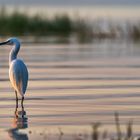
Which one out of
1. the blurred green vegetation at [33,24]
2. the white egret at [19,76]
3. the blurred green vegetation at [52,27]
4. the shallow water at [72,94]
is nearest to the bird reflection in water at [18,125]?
the shallow water at [72,94]

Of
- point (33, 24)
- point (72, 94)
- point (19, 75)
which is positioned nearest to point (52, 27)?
point (33, 24)

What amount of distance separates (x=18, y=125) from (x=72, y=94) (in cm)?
379

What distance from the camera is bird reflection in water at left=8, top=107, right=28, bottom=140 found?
37.3 ft

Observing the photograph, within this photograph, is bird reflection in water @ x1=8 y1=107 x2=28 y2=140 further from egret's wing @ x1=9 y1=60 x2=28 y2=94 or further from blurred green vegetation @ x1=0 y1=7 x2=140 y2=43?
blurred green vegetation @ x1=0 y1=7 x2=140 y2=43

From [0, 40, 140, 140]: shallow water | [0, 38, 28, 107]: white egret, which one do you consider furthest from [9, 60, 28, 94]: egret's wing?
[0, 40, 140, 140]: shallow water

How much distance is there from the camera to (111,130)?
11805 mm

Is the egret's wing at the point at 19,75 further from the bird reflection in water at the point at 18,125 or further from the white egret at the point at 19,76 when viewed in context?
the bird reflection in water at the point at 18,125

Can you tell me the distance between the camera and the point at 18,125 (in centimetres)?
1258

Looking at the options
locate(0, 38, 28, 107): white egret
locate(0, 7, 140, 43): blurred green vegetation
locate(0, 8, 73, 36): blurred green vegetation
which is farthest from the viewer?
locate(0, 8, 73, 36): blurred green vegetation

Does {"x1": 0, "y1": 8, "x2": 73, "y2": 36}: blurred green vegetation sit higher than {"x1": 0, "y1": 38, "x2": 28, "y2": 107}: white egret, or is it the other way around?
{"x1": 0, "y1": 8, "x2": 73, "y2": 36}: blurred green vegetation

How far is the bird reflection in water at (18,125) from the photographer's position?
447 inches

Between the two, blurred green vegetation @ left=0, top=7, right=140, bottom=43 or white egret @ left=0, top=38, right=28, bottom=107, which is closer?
white egret @ left=0, top=38, right=28, bottom=107

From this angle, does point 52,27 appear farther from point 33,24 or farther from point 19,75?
point 19,75

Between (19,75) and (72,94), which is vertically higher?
(19,75)
